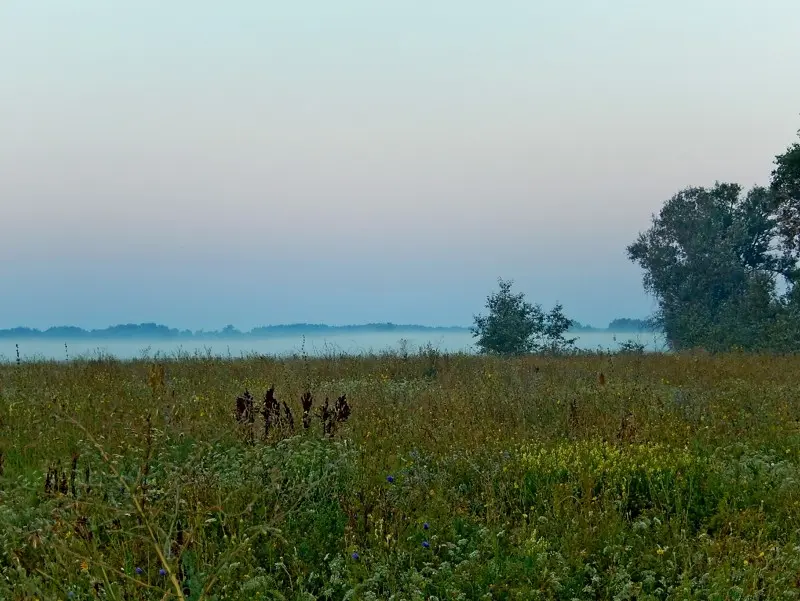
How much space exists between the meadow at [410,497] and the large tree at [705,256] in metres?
22.4

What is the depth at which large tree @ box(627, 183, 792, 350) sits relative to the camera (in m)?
30.3

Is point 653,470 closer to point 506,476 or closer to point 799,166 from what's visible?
point 506,476

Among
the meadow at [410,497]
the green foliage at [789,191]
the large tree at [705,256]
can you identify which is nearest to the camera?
the meadow at [410,497]

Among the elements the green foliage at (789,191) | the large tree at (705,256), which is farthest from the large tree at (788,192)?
the large tree at (705,256)

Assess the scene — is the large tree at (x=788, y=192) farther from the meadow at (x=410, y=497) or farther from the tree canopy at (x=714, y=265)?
the meadow at (x=410, y=497)

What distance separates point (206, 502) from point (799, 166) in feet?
76.9

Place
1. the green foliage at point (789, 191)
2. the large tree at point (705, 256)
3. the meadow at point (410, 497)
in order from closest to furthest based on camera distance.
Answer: the meadow at point (410, 497)
the green foliage at point (789, 191)
the large tree at point (705, 256)

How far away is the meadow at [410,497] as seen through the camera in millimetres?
4016

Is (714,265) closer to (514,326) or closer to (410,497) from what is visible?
(514,326)

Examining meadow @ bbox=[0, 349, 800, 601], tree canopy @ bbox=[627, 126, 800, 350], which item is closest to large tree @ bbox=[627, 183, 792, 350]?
tree canopy @ bbox=[627, 126, 800, 350]

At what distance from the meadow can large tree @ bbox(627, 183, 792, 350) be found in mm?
22369

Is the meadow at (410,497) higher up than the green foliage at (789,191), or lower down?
lower down

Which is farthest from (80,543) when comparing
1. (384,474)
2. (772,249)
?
(772,249)

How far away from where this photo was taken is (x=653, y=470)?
5754 mm
